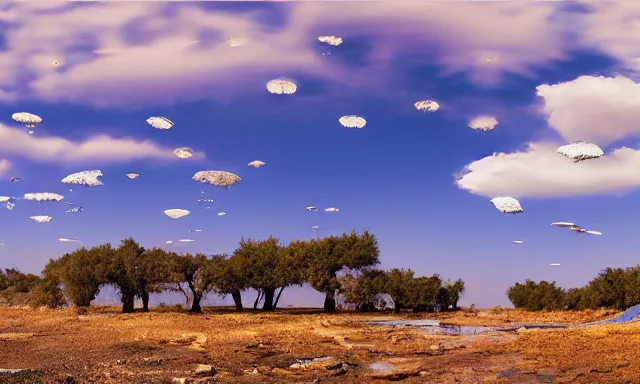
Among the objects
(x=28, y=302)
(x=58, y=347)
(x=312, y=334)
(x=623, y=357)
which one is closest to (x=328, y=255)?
(x=312, y=334)

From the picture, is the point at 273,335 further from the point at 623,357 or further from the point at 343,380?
the point at 623,357

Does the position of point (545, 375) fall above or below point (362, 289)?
below

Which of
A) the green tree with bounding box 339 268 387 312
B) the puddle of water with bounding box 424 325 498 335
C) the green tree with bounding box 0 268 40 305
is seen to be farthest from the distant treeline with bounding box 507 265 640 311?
the green tree with bounding box 0 268 40 305

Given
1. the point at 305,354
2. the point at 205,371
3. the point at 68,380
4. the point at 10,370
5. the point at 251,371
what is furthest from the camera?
the point at 305,354

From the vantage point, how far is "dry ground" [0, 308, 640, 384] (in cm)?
1920

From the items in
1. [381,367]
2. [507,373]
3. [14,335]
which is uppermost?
[14,335]

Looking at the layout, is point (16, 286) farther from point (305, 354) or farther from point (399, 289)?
point (305, 354)

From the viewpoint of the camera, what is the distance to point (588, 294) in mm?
57781

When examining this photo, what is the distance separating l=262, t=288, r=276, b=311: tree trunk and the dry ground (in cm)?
2697

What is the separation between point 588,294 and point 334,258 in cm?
2709

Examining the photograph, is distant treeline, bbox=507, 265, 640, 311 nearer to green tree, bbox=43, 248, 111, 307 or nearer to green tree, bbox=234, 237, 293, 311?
green tree, bbox=234, 237, 293, 311

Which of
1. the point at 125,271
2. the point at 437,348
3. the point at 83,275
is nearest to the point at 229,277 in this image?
the point at 125,271

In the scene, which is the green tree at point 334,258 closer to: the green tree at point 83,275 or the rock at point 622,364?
the green tree at point 83,275

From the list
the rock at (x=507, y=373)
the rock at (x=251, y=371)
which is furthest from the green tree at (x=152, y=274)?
the rock at (x=507, y=373)
